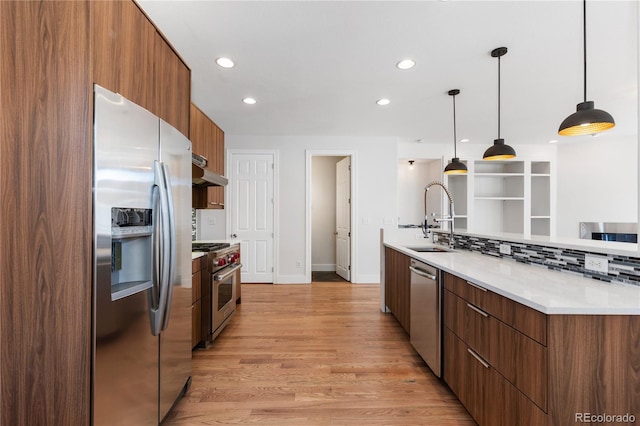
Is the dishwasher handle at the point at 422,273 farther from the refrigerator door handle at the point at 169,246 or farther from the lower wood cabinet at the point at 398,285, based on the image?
the refrigerator door handle at the point at 169,246

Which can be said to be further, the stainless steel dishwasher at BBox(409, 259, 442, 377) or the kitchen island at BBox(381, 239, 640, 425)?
the stainless steel dishwasher at BBox(409, 259, 442, 377)

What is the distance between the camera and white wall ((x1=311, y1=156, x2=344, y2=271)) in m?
6.36

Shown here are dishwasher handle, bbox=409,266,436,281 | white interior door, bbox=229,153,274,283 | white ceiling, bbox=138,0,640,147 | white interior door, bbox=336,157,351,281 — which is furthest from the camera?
white interior door, bbox=336,157,351,281

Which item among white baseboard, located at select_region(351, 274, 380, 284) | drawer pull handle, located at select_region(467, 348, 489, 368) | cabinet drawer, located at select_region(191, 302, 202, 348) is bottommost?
white baseboard, located at select_region(351, 274, 380, 284)

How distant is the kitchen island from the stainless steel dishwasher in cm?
31

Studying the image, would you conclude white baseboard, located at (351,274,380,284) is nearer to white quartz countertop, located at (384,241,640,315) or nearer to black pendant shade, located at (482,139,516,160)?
black pendant shade, located at (482,139,516,160)

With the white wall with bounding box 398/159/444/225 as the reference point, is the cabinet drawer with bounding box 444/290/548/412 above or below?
below

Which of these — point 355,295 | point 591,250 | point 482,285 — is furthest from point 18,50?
point 355,295

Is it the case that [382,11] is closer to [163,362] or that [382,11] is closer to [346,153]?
[163,362]

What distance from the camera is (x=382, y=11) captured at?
1900 millimetres

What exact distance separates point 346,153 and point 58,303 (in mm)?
4507

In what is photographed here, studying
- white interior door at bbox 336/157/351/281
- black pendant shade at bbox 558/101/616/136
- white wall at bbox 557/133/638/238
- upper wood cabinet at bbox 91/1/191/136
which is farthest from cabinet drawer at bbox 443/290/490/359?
white wall at bbox 557/133/638/238

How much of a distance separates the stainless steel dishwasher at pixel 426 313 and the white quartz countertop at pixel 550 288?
165 millimetres
